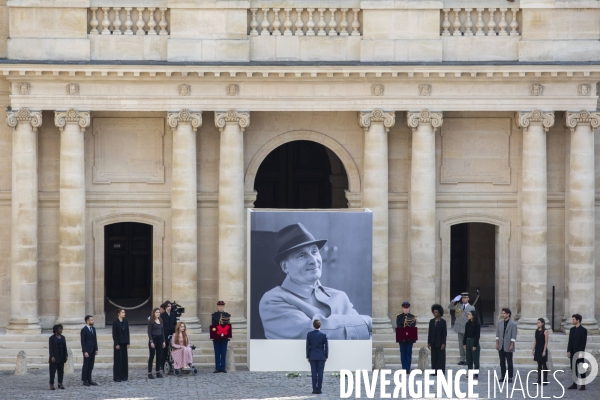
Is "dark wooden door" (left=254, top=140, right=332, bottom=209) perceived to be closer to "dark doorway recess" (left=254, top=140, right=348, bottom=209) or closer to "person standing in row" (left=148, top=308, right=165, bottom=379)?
"dark doorway recess" (left=254, top=140, right=348, bottom=209)

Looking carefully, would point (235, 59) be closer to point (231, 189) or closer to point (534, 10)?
point (231, 189)

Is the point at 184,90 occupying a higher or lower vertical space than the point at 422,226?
higher

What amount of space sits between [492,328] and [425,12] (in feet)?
34.8

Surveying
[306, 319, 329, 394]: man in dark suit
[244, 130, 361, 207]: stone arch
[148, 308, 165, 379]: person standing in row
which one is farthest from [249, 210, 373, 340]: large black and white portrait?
[244, 130, 361, 207]: stone arch

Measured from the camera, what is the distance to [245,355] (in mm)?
50938

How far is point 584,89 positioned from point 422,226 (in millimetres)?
6661

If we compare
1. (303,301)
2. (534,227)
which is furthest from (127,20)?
(534,227)

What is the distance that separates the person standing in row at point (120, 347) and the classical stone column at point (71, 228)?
15.7 feet

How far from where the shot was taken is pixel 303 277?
47250mm

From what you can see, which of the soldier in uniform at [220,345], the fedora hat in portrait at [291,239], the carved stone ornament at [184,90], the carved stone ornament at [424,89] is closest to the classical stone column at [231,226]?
the carved stone ornament at [184,90]

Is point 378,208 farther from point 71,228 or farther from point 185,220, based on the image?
point 71,228

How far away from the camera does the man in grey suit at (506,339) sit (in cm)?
4631

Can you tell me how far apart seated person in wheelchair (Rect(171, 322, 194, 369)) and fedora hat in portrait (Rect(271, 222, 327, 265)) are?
136 inches

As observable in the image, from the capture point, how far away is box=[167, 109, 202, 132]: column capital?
51531mm
